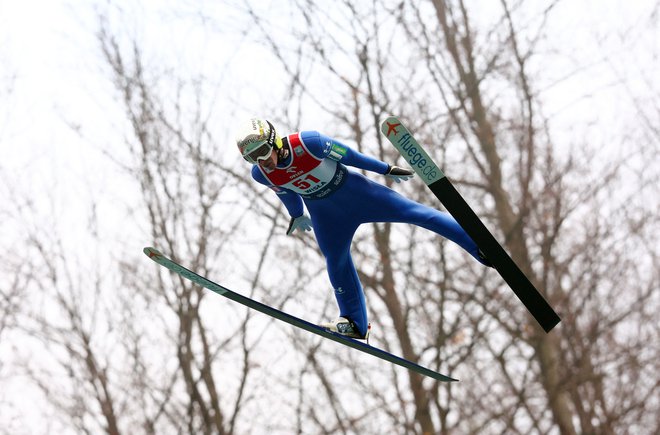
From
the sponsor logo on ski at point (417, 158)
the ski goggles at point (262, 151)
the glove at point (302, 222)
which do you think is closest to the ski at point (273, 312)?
the glove at point (302, 222)

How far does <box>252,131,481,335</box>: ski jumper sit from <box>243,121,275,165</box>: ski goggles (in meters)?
0.15

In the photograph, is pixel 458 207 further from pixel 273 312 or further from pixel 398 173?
pixel 273 312

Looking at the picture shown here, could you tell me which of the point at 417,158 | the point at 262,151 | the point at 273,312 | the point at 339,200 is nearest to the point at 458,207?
the point at 417,158

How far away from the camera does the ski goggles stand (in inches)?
143

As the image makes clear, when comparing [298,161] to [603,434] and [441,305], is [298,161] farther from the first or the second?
[603,434]

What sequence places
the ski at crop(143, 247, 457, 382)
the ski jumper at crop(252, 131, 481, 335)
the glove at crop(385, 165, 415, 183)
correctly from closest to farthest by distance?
the ski jumper at crop(252, 131, 481, 335) → the glove at crop(385, 165, 415, 183) → the ski at crop(143, 247, 457, 382)

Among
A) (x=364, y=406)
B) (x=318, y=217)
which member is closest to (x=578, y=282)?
(x=364, y=406)

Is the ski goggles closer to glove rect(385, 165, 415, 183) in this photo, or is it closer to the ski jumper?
the ski jumper

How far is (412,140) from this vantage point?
3602 millimetres

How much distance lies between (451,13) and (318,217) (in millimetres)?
6411

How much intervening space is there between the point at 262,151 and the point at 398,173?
78cm

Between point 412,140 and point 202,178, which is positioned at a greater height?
point 202,178

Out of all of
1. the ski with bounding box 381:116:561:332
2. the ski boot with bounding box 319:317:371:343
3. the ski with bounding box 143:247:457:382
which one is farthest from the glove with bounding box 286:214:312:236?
the ski with bounding box 381:116:561:332

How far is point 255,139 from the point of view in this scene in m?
3.62
